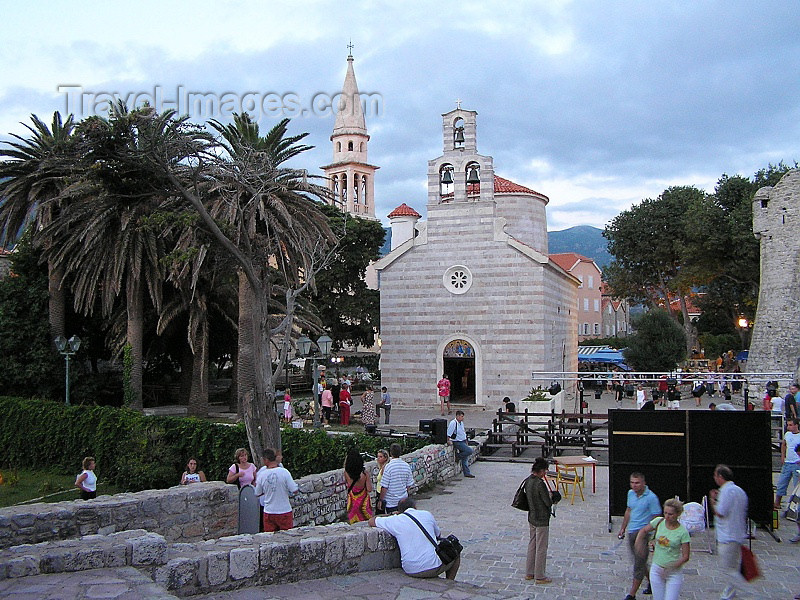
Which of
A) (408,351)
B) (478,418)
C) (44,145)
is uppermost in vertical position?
(44,145)

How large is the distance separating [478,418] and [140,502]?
58.0 feet

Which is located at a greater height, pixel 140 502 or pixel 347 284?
pixel 347 284

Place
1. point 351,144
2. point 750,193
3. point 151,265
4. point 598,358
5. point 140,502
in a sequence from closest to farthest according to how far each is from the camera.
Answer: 1. point 140,502
2. point 151,265
3. point 750,193
4. point 598,358
5. point 351,144

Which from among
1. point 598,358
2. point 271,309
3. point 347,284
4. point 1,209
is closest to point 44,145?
point 1,209

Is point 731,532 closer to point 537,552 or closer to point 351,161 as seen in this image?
point 537,552

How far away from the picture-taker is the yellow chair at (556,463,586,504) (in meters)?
13.0

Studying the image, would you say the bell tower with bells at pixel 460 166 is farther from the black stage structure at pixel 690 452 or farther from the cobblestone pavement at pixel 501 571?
the black stage structure at pixel 690 452

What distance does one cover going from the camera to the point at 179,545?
23.8 ft

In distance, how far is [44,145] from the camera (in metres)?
26.0

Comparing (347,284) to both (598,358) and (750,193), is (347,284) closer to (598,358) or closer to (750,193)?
(598,358)

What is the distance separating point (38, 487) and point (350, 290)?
79.5 feet

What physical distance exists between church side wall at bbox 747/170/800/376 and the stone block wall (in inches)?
969

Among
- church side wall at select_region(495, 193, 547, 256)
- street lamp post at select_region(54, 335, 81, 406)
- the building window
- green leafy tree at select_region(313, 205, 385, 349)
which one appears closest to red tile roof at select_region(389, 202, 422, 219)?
green leafy tree at select_region(313, 205, 385, 349)

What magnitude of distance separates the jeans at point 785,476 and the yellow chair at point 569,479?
11.1 ft
